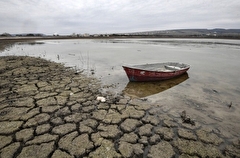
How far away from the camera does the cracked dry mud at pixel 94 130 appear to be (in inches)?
119

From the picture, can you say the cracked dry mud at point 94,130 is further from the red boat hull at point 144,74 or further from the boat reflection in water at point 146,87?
the red boat hull at point 144,74

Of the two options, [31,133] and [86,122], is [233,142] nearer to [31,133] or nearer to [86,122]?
[86,122]

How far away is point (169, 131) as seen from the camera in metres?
3.78

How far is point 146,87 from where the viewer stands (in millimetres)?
7219

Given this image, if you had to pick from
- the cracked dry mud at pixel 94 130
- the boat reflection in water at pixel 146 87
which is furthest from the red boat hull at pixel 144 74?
the cracked dry mud at pixel 94 130

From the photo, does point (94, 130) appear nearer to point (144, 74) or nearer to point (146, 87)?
point (146, 87)

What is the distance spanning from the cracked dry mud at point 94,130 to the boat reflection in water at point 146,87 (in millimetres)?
846

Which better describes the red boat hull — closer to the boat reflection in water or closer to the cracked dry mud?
the boat reflection in water

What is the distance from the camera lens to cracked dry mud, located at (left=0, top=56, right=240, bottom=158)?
9.95ft

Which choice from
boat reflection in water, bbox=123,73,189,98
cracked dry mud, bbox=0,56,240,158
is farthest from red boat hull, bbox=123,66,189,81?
cracked dry mud, bbox=0,56,240,158

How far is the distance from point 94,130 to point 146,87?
4226 mm

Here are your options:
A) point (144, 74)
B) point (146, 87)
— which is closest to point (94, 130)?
point (146, 87)

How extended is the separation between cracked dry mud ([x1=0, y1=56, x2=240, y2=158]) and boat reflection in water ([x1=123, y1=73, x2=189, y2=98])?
85cm

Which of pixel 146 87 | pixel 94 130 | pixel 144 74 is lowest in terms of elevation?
pixel 94 130
